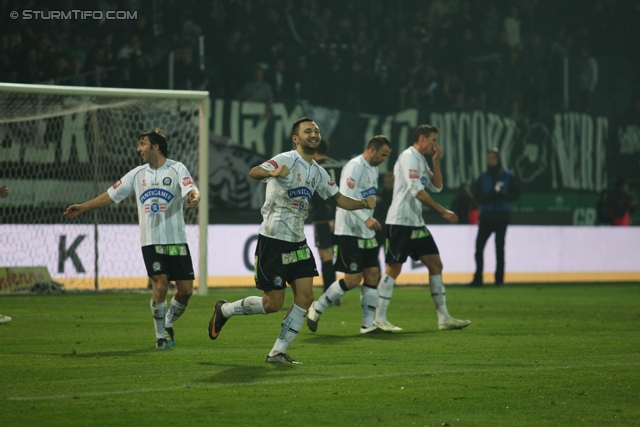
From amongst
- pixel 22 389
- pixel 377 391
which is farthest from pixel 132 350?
pixel 377 391

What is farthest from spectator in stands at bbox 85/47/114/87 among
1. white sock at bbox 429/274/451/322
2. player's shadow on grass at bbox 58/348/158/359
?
player's shadow on grass at bbox 58/348/158/359

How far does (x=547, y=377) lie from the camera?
6465 millimetres

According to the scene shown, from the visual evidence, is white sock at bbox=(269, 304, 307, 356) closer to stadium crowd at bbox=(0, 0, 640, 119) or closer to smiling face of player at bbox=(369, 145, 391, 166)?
smiling face of player at bbox=(369, 145, 391, 166)

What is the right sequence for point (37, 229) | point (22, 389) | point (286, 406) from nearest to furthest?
point (286, 406) < point (22, 389) < point (37, 229)

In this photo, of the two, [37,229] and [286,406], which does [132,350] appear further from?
[37,229]

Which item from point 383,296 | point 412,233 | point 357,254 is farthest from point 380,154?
point 383,296

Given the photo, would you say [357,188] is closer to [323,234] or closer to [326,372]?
[323,234]

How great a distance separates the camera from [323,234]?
12742 millimetres

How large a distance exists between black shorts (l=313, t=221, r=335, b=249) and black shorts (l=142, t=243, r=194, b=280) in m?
4.79

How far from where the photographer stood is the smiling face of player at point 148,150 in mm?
7984

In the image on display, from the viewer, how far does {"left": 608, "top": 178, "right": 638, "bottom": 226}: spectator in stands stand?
20.4m

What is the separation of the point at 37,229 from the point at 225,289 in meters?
3.19

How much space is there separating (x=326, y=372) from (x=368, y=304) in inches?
115

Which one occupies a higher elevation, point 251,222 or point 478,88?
point 478,88
